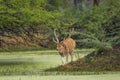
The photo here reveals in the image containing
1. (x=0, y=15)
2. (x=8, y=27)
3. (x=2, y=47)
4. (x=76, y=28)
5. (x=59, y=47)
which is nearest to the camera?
(x=59, y=47)

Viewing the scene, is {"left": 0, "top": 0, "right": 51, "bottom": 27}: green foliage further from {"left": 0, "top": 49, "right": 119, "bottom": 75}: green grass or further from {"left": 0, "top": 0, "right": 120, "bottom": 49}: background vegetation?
{"left": 0, "top": 49, "right": 119, "bottom": 75}: green grass

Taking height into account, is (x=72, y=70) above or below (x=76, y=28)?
above

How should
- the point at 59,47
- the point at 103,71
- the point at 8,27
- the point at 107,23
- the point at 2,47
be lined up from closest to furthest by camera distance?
the point at 103,71 < the point at 107,23 < the point at 59,47 < the point at 8,27 < the point at 2,47

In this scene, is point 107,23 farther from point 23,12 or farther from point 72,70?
point 23,12

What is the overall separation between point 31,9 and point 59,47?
477 centimetres

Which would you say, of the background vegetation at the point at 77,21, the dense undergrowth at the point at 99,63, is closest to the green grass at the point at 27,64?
the dense undergrowth at the point at 99,63

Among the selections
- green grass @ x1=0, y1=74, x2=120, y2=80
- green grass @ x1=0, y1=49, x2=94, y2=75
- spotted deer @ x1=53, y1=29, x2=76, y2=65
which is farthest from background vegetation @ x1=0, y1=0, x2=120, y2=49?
green grass @ x1=0, y1=74, x2=120, y2=80

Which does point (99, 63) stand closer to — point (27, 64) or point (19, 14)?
point (27, 64)

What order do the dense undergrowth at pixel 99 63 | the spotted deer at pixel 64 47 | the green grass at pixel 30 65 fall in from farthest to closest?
1. the spotted deer at pixel 64 47
2. the green grass at pixel 30 65
3. the dense undergrowth at pixel 99 63

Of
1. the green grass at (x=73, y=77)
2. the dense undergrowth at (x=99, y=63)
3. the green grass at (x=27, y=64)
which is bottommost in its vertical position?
the green grass at (x=27, y=64)

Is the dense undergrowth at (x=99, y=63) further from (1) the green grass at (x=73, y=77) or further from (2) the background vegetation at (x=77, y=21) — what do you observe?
(1) the green grass at (x=73, y=77)

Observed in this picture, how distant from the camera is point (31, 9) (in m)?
20.9

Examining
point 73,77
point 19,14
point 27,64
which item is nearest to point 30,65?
point 27,64

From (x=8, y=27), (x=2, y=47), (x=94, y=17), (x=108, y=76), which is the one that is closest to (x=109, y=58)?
(x=108, y=76)
